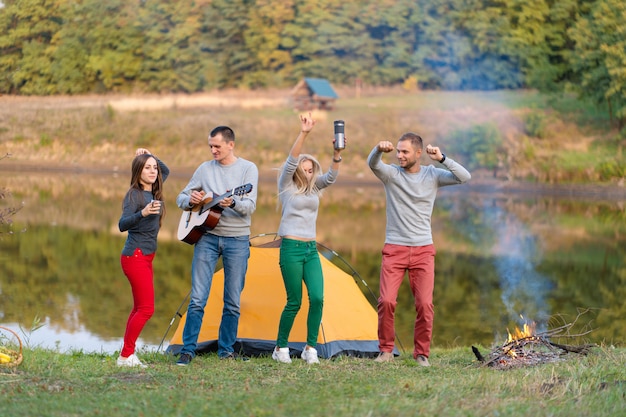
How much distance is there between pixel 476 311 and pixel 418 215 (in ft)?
19.3

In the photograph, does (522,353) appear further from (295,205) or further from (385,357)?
(295,205)

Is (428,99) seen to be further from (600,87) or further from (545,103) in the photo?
(600,87)

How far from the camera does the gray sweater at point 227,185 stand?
23.5 ft

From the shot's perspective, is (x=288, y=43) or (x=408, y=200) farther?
(x=288, y=43)

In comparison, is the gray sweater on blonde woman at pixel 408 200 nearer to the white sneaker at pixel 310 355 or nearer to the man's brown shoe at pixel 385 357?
the man's brown shoe at pixel 385 357

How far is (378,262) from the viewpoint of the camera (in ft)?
55.1

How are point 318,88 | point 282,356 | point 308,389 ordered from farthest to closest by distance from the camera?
point 318,88 < point 282,356 < point 308,389

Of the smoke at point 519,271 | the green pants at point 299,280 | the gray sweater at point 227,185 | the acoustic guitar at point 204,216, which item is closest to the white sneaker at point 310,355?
the green pants at point 299,280

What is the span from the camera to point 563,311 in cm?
1282

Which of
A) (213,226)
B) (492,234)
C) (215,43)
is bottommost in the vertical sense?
(492,234)

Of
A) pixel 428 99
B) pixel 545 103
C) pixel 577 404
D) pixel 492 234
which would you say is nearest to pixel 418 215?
pixel 577 404

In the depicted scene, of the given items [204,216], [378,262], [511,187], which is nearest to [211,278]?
[204,216]

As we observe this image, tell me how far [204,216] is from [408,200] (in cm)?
163

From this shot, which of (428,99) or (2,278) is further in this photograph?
(428,99)
